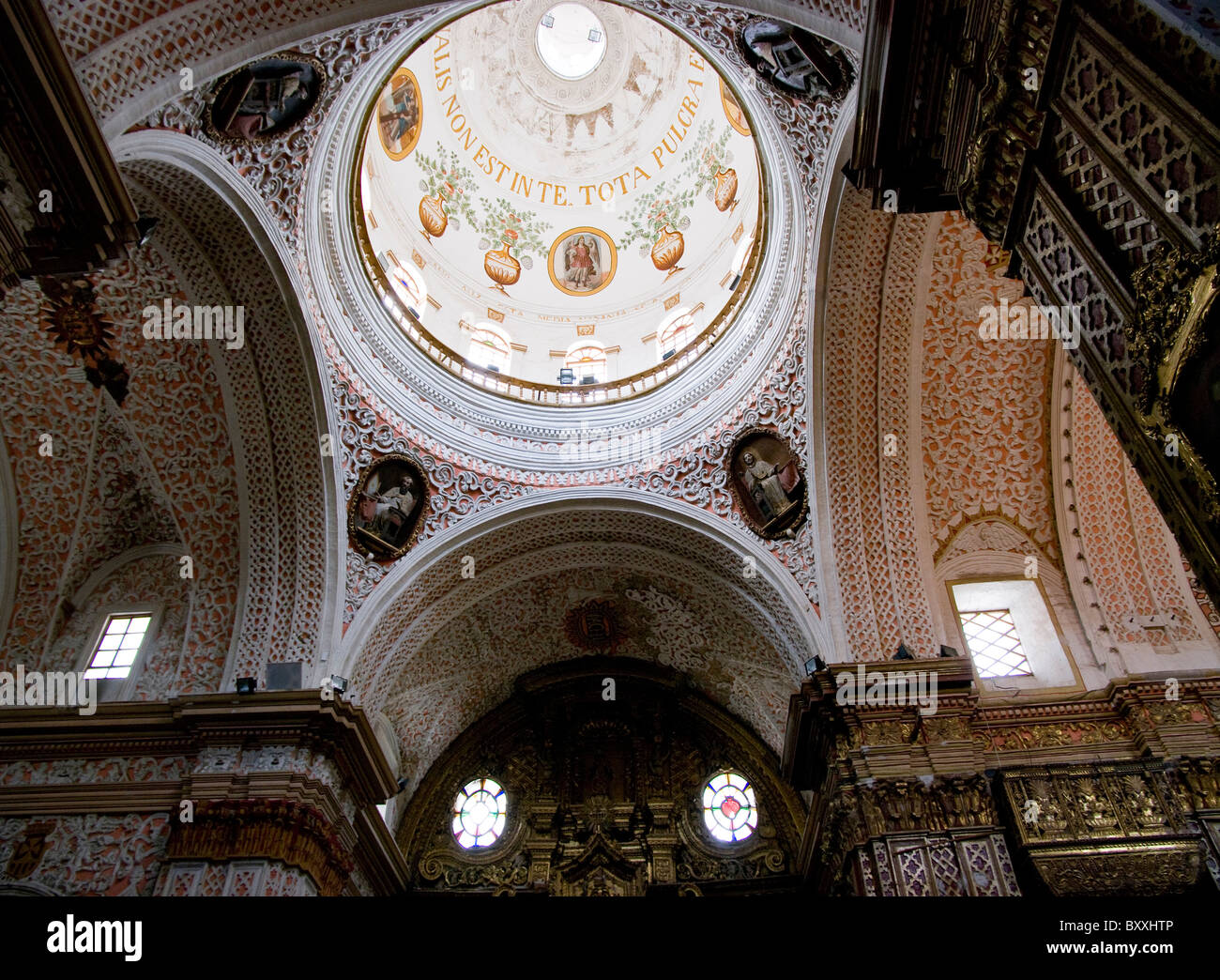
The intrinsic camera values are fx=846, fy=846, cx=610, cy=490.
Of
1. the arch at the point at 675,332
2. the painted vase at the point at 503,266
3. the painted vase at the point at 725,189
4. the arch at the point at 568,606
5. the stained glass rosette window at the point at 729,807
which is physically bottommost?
the stained glass rosette window at the point at 729,807

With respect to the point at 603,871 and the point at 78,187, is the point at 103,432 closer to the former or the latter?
the point at 78,187

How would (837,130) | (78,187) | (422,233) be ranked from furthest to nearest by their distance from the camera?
1. (422,233)
2. (837,130)
3. (78,187)

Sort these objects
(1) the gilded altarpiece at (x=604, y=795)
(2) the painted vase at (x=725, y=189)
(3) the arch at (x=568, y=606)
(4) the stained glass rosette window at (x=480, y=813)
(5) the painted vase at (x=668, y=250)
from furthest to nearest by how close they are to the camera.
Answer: (5) the painted vase at (x=668, y=250), (2) the painted vase at (x=725, y=189), (4) the stained glass rosette window at (x=480, y=813), (1) the gilded altarpiece at (x=604, y=795), (3) the arch at (x=568, y=606)

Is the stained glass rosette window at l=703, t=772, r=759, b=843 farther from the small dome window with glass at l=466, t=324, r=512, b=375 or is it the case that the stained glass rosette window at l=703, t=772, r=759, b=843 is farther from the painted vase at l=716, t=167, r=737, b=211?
the painted vase at l=716, t=167, r=737, b=211

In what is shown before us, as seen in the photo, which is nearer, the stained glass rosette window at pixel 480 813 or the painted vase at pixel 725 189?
the stained glass rosette window at pixel 480 813

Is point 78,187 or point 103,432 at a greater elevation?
point 103,432

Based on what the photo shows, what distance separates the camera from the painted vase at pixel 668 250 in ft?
53.3

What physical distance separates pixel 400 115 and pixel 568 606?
885 centimetres

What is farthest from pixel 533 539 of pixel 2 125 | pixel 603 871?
pixel 2 125

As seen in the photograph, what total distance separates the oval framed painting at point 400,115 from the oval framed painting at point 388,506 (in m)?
6.00

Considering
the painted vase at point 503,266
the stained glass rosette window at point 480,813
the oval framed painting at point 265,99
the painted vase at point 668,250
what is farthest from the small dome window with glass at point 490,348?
the stained glass rosette window at point 480,813

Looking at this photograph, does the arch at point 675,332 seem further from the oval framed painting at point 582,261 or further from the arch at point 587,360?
the oval framed painting at point 582,261
